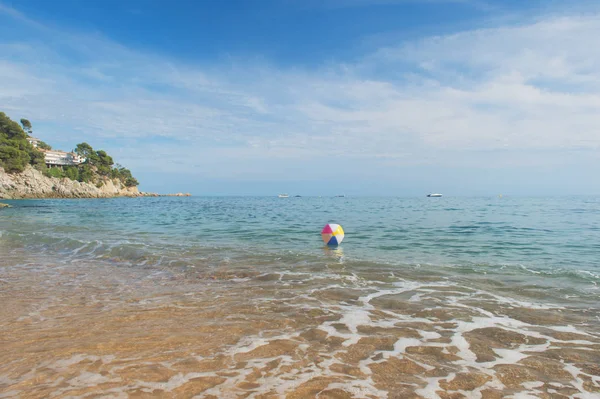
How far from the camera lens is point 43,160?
109500 millimetres

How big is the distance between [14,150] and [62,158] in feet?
192

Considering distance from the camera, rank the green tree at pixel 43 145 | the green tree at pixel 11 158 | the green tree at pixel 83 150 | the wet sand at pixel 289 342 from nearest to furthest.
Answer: the wet sand at pixel 289 342, the green tree at pixel 11 158, the green tree at pixel 83 150, the green tree at pixel 43 145

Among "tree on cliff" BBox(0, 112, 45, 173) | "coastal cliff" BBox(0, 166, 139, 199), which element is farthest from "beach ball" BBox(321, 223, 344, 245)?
"tree on cliff" BBox(0, 112, 45, 173)

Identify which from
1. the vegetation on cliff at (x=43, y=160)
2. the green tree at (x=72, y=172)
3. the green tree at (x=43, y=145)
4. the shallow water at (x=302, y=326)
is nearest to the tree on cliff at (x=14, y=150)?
the vegetation on cliff at (x=43, y=160)

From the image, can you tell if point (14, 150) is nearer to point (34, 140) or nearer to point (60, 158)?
point (60, 158)

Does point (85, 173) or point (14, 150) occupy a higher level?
point (14, 150)

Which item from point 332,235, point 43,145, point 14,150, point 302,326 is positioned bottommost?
point 302,326

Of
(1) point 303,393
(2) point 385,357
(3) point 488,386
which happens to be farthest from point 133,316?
(3) point 488,386

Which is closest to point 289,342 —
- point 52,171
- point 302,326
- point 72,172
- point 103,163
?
point 302,326

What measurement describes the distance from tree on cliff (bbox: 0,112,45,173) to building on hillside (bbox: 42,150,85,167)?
33.3 meters

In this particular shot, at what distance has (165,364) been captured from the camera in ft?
13.5

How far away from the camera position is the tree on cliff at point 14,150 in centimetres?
8806

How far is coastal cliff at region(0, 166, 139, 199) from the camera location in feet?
291

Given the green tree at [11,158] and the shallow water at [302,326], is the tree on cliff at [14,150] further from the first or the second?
the shallow water at [302,326]
